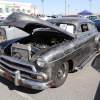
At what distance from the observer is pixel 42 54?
10.2 feet

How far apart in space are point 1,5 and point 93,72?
42171 millimetres

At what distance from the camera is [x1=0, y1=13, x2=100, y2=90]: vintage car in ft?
9.94

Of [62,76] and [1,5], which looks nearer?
[62,76]

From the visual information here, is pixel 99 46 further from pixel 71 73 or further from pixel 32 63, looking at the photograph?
pixel 32 63

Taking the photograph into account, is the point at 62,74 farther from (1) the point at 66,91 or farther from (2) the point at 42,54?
(2) the point at 42,54

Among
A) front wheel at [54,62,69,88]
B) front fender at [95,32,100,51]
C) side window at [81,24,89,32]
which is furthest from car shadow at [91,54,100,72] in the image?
front wheel at [54,62,69,88]

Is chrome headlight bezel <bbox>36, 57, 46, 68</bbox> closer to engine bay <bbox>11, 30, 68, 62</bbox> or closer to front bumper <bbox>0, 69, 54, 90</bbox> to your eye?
front bumper <bbox>0, 69, 54, 90</bbox>

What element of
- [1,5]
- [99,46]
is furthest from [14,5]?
[99,46]

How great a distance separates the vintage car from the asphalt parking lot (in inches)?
8.6

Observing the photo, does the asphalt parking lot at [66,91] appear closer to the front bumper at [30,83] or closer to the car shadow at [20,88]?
the car shadow at [20,88]

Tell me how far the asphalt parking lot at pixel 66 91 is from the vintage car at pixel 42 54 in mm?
219

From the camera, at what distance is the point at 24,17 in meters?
3.16

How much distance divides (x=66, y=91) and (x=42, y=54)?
1061 mm

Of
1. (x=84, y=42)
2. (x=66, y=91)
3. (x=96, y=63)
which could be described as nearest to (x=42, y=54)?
(x=66, y=91)
